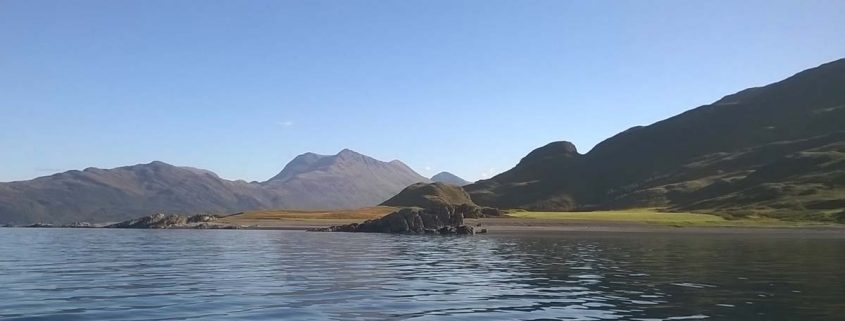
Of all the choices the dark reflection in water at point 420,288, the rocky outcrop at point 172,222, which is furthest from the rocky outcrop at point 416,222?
the dark reflection in water at point 420,288

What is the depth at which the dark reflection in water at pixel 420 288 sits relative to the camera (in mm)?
26672

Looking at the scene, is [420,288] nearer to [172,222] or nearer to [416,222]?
[416,222]

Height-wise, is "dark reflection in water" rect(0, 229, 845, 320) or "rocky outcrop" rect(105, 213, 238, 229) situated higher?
"rocky outcrop" rect(105, 213, 238, 229)

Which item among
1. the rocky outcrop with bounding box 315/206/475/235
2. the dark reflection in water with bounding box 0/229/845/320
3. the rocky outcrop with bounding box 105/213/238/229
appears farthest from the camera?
the rocky outcrop with bounding box 105/213/238/229

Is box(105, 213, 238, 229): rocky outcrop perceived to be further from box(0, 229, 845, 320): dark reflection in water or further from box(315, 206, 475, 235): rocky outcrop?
box(0, 229, 845, 320): dark reflection in water

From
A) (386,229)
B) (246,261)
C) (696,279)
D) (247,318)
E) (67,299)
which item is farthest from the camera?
(386,229)

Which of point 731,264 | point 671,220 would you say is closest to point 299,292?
point 731,264

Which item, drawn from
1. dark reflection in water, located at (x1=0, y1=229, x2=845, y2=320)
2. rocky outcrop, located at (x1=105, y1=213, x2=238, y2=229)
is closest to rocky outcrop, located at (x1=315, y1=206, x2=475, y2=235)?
rocky outcrop, located at (x1=105, y1=213, x2=238, y2=229)

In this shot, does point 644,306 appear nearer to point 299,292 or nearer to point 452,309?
point 452,309

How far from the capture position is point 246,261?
53.0m

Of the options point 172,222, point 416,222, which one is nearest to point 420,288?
point 416,222

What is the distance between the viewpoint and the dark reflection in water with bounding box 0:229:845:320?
26.7 m

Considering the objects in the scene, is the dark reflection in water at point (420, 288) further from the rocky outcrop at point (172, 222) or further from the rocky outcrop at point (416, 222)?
the rocky outcrop at point (172, 222)

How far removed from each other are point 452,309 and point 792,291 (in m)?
17.4
